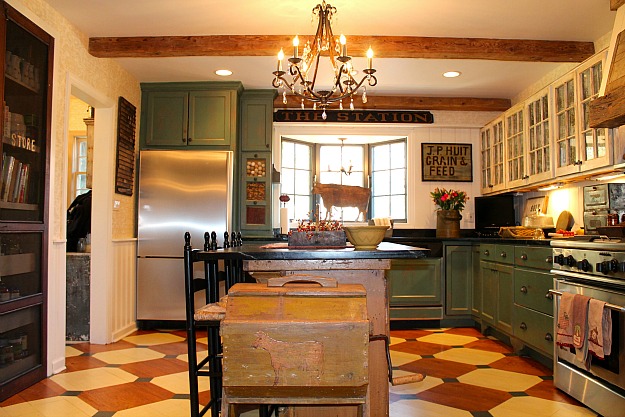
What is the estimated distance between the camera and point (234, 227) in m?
4.97

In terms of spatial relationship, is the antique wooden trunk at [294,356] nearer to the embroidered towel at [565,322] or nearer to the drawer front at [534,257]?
the embroidered towel at [565,322]

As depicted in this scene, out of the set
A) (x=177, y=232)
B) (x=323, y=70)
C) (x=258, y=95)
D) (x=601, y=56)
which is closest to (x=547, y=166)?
(x=601, y=56)

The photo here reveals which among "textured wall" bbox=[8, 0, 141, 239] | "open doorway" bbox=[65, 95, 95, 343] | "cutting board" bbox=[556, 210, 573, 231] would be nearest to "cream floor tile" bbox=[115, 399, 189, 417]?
"textured wall" bbox=[8, 0, 141, 239]

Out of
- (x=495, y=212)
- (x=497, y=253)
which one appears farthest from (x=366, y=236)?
(x=495, y=212)

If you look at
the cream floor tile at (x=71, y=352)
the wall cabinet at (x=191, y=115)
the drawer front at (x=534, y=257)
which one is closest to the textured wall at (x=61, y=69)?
the wall cabinet at (x=191, y=115)

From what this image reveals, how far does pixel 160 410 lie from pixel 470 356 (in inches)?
89.5

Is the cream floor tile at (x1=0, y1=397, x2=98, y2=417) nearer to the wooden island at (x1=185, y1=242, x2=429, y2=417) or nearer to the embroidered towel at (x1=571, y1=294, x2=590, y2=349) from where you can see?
the wooden island at (x1=185, y1=242, x2=429, y2=417)

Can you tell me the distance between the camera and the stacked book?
2.79m

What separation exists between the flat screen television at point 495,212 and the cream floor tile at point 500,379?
7.19ft

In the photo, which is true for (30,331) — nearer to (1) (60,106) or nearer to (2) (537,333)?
(1) (60,106)

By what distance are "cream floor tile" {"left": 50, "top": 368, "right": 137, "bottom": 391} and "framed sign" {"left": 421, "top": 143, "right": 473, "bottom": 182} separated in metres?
3.66

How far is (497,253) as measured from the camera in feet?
13.5

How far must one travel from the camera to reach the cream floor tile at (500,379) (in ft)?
9.82

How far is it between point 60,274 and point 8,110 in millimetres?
1133
